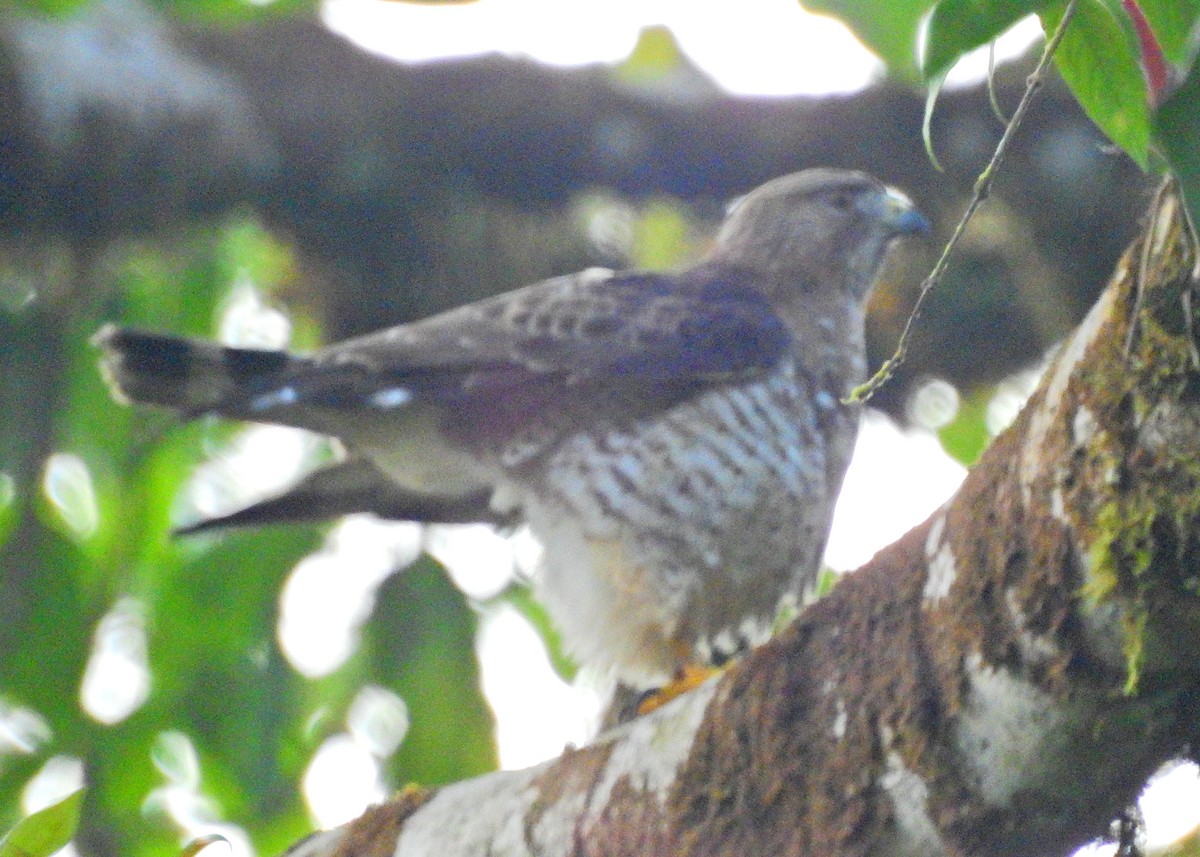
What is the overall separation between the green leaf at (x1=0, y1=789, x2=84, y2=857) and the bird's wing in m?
1.66

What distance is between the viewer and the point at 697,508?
134 inches

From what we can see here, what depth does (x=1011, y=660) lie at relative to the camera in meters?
1.58

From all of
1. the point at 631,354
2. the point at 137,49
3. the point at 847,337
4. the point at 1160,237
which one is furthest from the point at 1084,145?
the point at 1160,237

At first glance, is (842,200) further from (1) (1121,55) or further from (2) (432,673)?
(1) (1121,55)

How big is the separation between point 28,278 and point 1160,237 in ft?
14.0

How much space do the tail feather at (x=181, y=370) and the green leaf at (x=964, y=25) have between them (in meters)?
2.43

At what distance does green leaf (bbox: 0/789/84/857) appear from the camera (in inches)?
68.9

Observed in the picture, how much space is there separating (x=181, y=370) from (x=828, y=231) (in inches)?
71.4

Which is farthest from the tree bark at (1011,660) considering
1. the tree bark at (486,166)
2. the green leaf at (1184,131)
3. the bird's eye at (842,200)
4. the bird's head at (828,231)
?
the tree bark at (486,166)

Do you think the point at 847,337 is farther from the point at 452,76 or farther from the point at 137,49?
the point at 137,49

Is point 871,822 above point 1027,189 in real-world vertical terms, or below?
below

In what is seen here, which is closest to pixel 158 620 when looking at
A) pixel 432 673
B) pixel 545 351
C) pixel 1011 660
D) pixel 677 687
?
pixel 432 673

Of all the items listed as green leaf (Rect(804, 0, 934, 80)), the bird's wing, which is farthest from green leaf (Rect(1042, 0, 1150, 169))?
the bird's wing

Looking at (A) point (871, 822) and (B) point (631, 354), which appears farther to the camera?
(B) point (631, 354)
